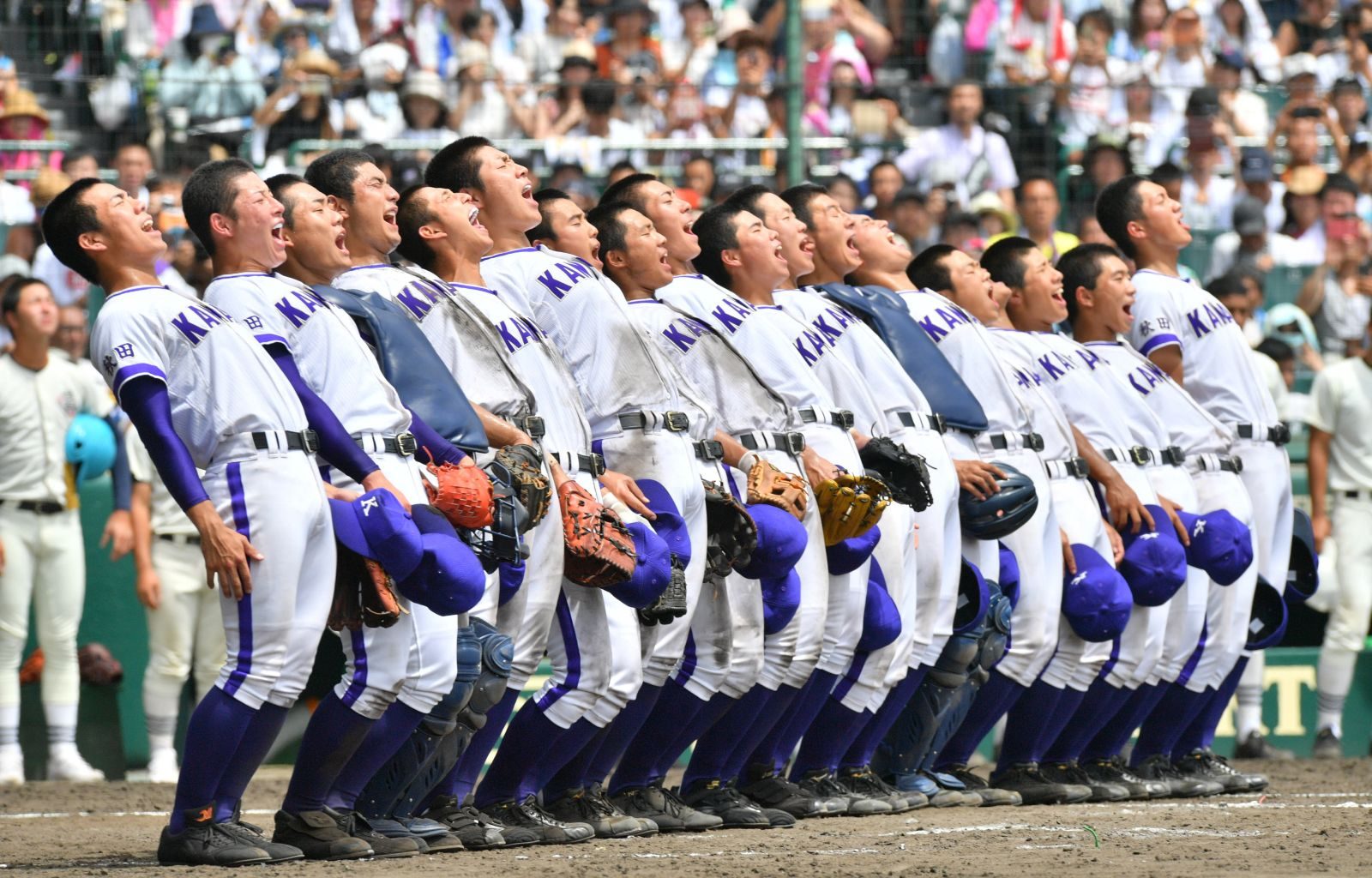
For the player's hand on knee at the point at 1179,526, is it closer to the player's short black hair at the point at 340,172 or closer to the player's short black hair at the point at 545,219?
the player's short black hair at the point at 545,219

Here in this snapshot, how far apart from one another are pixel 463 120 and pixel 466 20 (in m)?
1.70

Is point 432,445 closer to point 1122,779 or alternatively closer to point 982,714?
point 982,714

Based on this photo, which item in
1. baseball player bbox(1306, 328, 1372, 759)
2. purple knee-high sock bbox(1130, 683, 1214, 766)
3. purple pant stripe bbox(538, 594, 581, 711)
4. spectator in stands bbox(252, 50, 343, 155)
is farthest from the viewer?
spectator in stands bbox(252, 50, 343, 155)

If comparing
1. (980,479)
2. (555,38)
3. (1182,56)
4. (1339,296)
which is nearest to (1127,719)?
(980,479)

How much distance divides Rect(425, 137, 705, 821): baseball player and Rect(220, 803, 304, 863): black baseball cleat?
1303mm

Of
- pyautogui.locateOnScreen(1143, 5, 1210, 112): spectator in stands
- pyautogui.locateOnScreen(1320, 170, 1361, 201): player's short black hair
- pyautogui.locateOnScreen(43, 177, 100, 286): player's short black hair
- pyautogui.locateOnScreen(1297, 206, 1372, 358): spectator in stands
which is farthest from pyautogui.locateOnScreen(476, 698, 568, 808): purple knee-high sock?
pyautogui.locateOnScreen(1143, 5, 1210, 112): spectator in stands

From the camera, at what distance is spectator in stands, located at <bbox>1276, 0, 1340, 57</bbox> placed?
51.5ft

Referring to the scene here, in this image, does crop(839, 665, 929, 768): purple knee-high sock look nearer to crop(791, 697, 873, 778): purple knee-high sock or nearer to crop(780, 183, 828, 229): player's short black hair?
crop(791, 697, 873, 778): purple knee-high sock

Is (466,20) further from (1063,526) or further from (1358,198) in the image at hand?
(1063,526)

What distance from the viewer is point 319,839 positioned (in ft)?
19.4

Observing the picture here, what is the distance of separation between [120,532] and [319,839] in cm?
450

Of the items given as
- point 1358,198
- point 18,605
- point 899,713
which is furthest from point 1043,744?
point 1358,198

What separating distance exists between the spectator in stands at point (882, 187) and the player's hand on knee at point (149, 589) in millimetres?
4896

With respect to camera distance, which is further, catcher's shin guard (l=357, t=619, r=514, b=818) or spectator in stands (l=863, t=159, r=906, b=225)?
spectator in stands (l=863, t=159, r=906, b=225)
